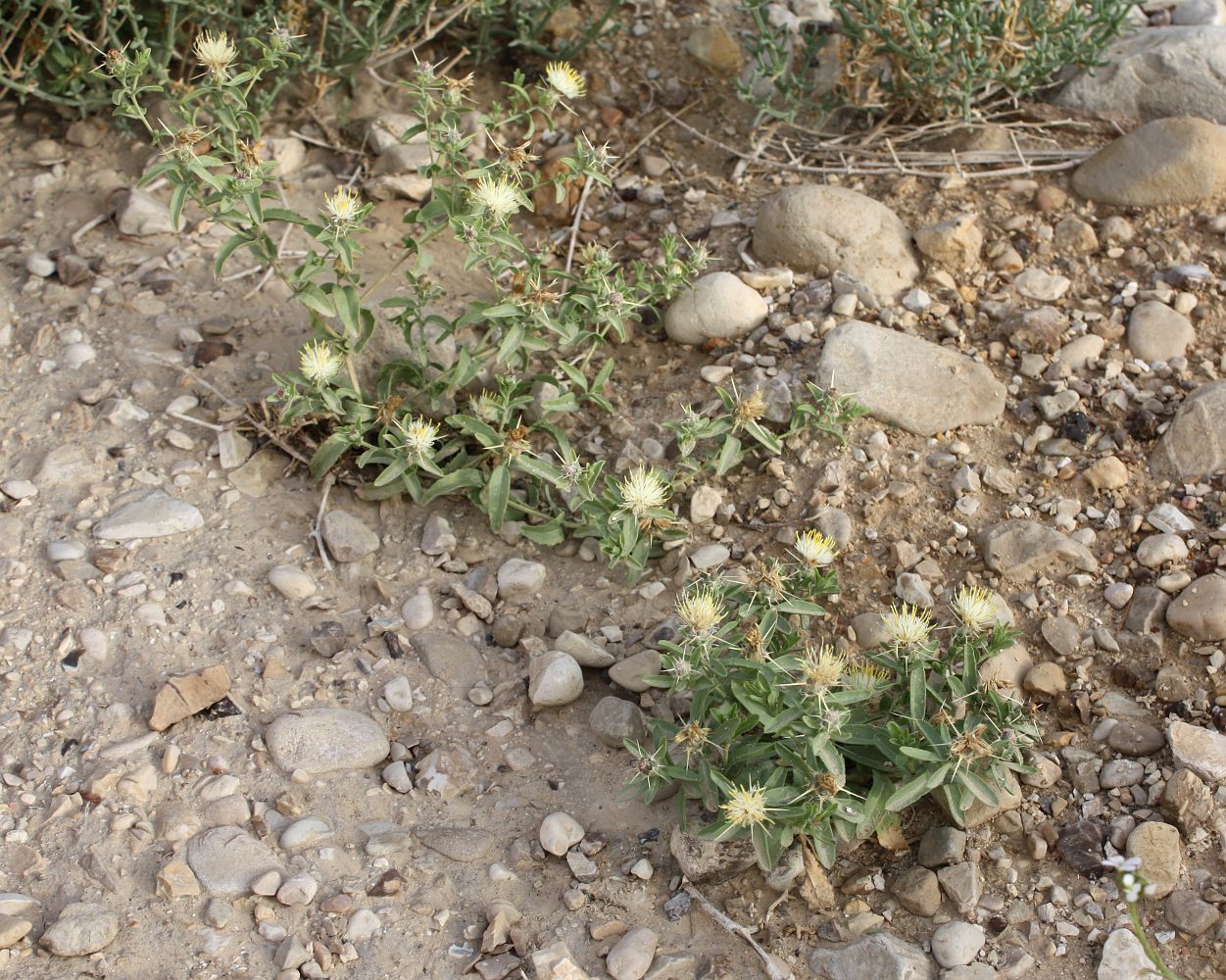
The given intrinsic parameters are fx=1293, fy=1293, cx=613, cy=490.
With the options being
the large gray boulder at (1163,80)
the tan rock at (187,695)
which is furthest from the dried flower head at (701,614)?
the large gray boulder at (1163,80)

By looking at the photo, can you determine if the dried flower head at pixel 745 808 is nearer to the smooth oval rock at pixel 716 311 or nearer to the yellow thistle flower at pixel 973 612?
the yellow thistle flower at pixel 973 612

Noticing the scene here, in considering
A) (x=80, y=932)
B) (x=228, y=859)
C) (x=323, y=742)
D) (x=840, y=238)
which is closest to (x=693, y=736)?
(x=323, y=742)

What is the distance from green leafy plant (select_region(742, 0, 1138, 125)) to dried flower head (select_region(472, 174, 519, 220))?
1.44 metres

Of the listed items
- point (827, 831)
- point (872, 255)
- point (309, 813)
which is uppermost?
point (872, 255)

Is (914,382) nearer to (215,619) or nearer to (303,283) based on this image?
(303,283)

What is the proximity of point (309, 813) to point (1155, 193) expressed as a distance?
3283mm

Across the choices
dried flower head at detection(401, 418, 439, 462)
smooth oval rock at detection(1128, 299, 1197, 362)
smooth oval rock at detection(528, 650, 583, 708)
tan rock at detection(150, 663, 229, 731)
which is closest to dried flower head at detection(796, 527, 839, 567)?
smooth oval rock at detection(528, 650, 583, 708)

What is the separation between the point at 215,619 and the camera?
3.48 metres

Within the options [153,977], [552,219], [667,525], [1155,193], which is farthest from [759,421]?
[153,977]

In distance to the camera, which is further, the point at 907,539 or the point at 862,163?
the point at 862,163

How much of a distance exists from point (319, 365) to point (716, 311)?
1301 millimetres

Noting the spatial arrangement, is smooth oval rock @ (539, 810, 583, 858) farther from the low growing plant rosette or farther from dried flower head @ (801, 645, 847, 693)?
dried flower head @ (801, 645, 847, 693)

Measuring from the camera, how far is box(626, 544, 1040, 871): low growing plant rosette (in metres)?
2.87

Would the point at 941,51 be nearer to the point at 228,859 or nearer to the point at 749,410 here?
the point at 749,410
